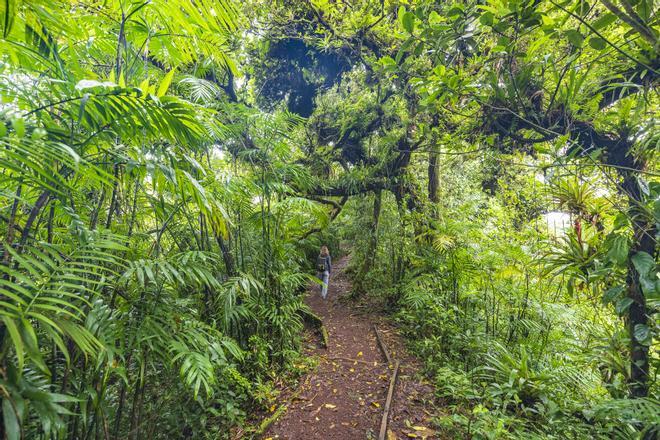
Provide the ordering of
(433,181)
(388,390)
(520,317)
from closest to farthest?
1. (388,390)
2. (520,317)
3. (433,181)

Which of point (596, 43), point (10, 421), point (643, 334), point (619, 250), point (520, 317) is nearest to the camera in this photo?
point (10, 421)

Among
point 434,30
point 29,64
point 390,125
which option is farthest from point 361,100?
point 29,64

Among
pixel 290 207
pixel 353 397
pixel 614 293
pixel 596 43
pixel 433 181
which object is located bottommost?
pixel 353 397

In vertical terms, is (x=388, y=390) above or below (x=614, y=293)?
below

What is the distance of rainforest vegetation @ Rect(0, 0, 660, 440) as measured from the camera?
1.35 m

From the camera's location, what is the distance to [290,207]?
3855 millimetres

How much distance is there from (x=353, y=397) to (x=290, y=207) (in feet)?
8.46

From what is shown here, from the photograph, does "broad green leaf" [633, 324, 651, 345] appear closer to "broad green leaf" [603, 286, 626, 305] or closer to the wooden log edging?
"broad green leaf" [603, 286, 626, 305]

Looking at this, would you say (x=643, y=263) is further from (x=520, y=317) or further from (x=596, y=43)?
(x=520, y=317)

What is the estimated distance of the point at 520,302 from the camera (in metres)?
4.06

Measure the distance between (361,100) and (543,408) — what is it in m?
5.77

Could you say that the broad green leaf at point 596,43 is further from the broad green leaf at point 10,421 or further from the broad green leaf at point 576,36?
the broad green leaf at point 10,421

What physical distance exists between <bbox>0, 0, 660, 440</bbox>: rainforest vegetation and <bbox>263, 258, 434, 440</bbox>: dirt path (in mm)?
365

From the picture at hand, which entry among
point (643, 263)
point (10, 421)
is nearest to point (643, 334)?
point (643, 263)
